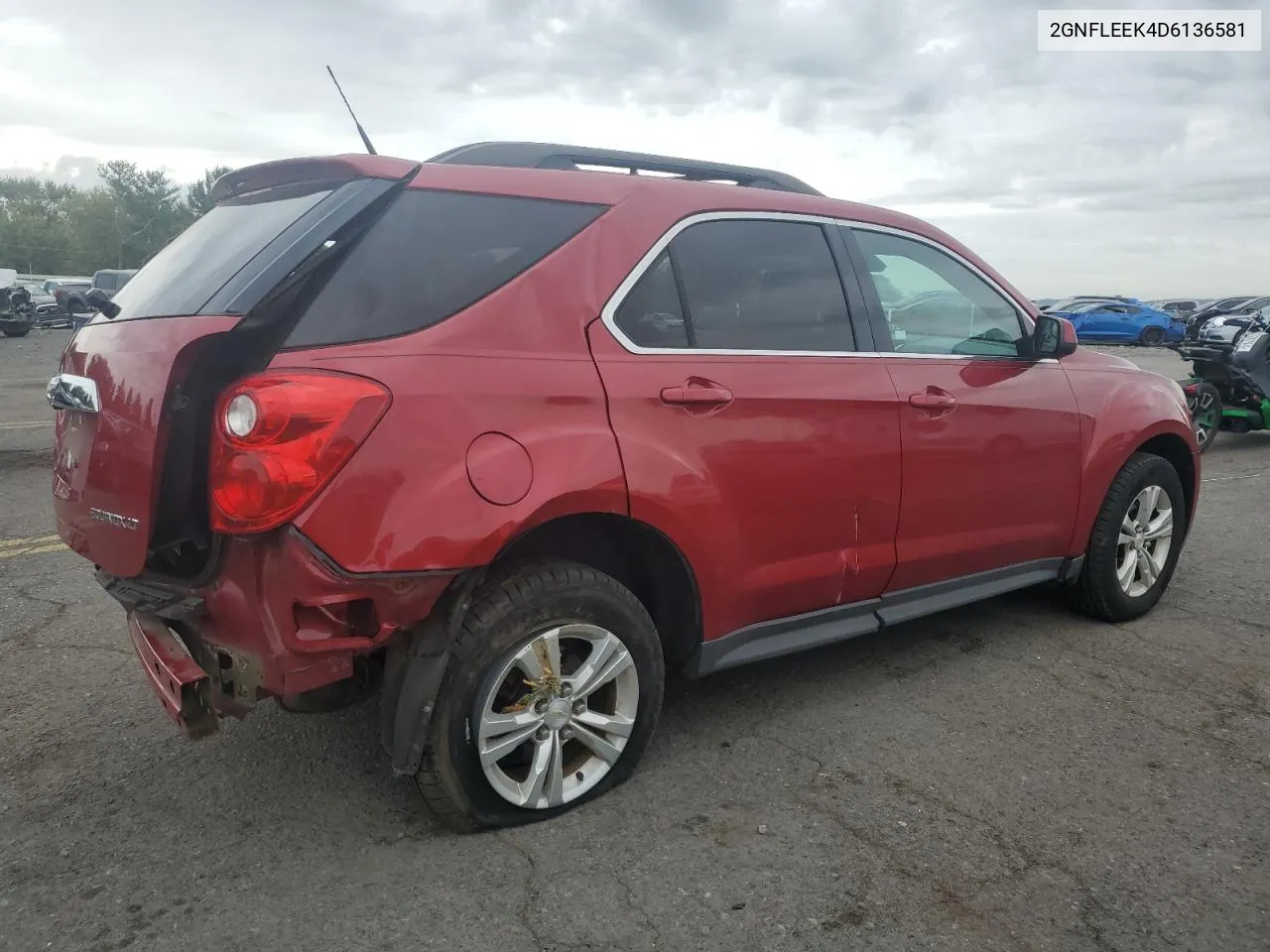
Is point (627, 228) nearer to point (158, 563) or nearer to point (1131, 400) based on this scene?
point (158, 563)

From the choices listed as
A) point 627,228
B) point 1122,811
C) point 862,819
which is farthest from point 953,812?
point 627,228

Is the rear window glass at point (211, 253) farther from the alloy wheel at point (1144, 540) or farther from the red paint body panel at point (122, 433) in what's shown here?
the alloy wheel at point (1144, 540)

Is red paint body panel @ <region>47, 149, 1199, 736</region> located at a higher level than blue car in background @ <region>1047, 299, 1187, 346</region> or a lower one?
lower

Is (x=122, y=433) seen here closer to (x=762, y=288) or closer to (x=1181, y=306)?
(x=762, y=288)

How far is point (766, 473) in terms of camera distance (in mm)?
3047

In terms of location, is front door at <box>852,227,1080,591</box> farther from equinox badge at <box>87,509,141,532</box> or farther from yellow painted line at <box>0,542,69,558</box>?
yellow painted line at <box>0,542,69,558</box>

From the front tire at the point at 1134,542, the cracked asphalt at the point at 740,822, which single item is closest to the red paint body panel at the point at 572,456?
the cracked asphalt at the point at 740,822

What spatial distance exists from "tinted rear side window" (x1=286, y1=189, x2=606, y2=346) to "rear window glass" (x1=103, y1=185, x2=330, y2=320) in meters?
0.27

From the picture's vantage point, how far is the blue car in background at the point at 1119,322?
32.6m

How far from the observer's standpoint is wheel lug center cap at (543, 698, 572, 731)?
106 inches

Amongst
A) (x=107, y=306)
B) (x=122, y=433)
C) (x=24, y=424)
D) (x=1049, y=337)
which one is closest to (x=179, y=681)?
(x=122, y=433)

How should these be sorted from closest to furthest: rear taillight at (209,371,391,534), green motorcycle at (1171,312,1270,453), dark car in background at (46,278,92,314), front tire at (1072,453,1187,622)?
1. rear taillight at (209,371,391,534)
2. front tire at (1072,453,1187,622)
3. green motorcycle at (1171,312,1270,453)
4. dark car in background at (46,278,92,314)

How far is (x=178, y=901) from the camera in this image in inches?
94.3

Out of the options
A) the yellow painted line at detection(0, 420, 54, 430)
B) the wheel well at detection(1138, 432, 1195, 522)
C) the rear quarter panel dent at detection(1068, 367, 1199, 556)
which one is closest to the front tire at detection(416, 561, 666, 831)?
the rear quarter panel dent at detection(1068, 367, 1199, 556)
